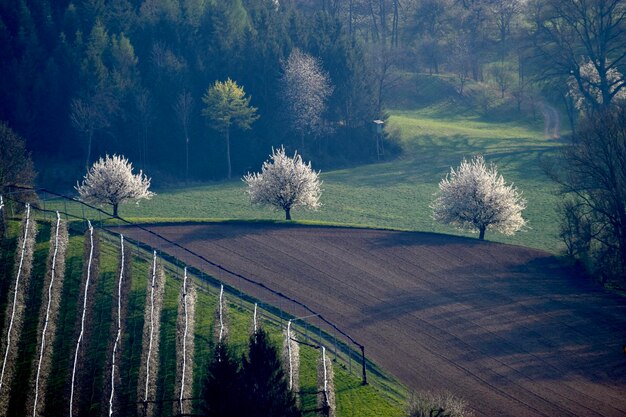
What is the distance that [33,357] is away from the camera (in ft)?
148

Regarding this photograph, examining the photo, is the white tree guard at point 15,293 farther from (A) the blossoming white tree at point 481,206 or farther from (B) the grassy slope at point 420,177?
(A) the blossoming white tree at point 481,206

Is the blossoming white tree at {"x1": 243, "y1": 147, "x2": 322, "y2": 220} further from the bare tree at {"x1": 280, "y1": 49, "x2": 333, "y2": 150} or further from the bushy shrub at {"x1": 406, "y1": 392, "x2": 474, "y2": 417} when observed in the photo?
the bushy shrub at {"x1": 406, "y1": 392, "x2": 474, "y2": 417}

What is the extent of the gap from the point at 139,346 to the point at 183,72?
66.8 m

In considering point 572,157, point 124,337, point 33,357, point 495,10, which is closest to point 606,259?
point 572,157

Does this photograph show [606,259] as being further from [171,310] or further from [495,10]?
[495,10]

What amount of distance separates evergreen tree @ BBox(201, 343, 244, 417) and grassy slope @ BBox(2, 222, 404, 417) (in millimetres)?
4804

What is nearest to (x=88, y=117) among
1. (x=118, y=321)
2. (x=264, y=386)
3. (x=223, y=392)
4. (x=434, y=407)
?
(x=118, y=321)

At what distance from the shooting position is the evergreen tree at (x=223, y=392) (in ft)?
125

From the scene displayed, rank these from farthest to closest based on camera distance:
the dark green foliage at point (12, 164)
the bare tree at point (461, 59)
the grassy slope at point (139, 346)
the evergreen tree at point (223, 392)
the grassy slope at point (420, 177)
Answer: the bare tree at point (461, 59)
the grassy slope at point (420, 177)
the dark green foliage at point (12, 164)
the grassy slope at point (139, 346)
the evergreen tree at point (223, 392)

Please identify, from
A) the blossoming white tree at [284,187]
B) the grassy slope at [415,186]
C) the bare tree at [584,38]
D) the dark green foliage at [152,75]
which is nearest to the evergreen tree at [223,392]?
the grassy slope at [415,186]

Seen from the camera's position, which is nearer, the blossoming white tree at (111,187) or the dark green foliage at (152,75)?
the blossoming white tree at (111,187)

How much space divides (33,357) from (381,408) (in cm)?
1929

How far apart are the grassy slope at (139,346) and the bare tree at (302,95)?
177ft

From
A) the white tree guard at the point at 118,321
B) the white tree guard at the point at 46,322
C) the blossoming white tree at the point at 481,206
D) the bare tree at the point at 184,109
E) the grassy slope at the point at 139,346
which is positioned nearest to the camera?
the white tree guard at the point at 46,322
